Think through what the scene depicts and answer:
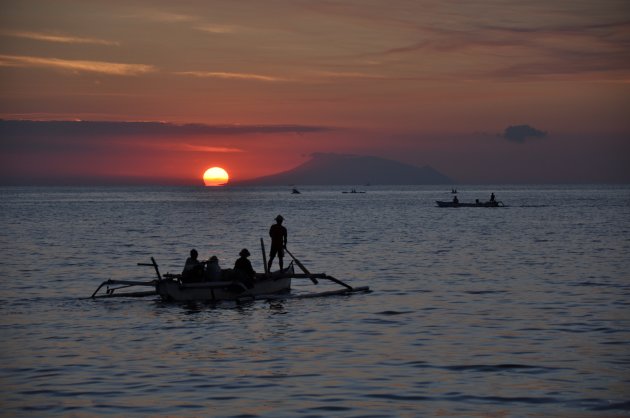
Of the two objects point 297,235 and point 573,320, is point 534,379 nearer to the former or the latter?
point 573,320

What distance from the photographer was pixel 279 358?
1917cm

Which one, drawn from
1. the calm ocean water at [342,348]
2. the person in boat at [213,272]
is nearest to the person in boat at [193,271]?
the person in boat at [213,272]

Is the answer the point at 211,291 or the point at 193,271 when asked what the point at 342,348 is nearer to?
the point at 211,291

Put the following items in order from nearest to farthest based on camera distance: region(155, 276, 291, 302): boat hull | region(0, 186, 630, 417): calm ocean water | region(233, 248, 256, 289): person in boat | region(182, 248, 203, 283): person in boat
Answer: region(0, 186, 630, 417): calm ocean water
region(155, 276, 291, 302): boat hull
region(182, 248, 203, 283): person in boat
region(233, 248, 256, 289): person in boat

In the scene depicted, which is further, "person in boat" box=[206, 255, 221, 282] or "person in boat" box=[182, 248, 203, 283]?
"person in boat" box=[206, 255, 221, 282]

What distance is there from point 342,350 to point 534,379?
489 centimetres

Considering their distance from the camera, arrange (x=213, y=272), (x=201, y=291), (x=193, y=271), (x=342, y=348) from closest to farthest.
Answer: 1. (x=342, y=348)
2. (x=201, y=291)
3. (x=193, y=271)
4. (x=213, y=272)

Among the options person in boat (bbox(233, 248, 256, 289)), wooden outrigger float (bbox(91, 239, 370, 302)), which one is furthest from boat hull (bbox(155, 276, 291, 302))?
person in boat (bbox(233, 248, 256, 289))

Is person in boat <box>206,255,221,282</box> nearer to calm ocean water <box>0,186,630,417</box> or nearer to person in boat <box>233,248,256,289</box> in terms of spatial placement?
person in boat <box>233,248,256,289</box>

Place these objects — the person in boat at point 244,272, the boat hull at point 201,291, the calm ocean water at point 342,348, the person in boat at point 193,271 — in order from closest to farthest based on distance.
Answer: the calm ocean water at point 342,348 < the boat hull at point 201,291 < the person in boat at point 193,271 < the person in boat at point 244,272

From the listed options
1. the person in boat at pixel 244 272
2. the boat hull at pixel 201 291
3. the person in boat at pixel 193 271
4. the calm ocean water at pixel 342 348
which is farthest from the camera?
the person in boat at pixel 244 272

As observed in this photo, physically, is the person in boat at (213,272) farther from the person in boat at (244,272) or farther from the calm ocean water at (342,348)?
the calm ocean water at (342,348)

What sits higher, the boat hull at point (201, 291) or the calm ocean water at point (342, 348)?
the boat hull at point (201, 291)

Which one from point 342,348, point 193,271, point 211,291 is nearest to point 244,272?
point 211,291
